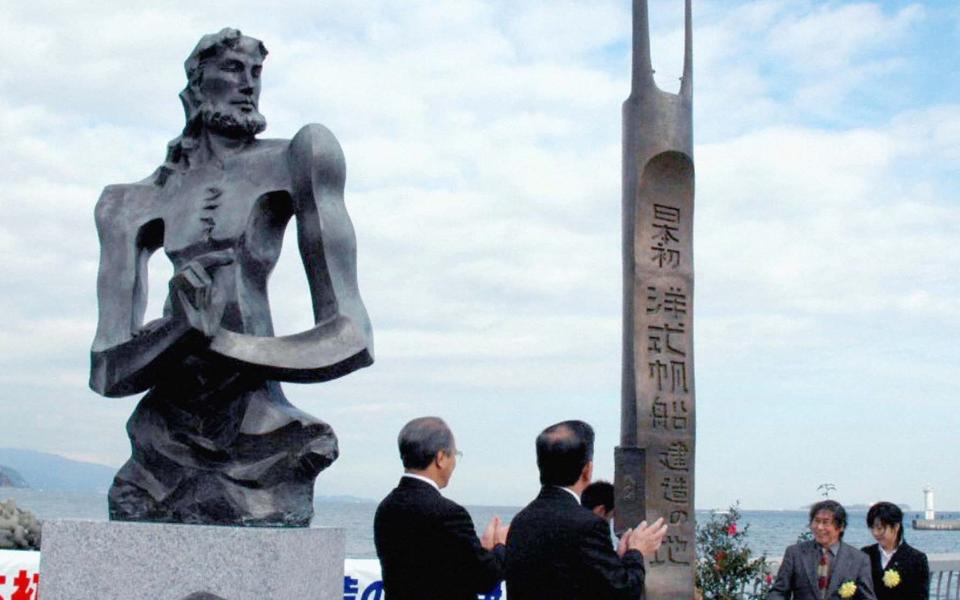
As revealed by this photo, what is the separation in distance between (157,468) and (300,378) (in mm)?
648

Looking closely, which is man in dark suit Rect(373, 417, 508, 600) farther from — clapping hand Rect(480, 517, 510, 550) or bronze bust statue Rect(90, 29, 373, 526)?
bronze bust statue Rect(90, 29, 373, 526)

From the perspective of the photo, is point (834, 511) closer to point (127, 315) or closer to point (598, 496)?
point (598, 496)

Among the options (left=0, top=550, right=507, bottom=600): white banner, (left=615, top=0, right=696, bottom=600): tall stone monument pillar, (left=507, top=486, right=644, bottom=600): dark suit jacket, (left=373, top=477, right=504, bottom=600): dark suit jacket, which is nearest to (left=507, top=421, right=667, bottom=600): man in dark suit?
(left=507, top=486, right=644, bottom=600): dark suit jacket

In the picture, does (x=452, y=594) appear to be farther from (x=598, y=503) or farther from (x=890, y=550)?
(x=890, y=550)

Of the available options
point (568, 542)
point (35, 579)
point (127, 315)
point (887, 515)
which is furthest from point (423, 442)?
point (35, 579)

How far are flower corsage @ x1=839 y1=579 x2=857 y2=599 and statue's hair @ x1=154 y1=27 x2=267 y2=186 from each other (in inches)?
141

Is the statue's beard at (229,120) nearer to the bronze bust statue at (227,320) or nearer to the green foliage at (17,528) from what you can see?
the bronze bust statue at (227,320)

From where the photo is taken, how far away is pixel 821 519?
19.0ft

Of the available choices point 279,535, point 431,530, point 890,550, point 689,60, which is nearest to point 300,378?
point 279,535

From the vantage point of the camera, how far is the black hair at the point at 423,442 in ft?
12.7

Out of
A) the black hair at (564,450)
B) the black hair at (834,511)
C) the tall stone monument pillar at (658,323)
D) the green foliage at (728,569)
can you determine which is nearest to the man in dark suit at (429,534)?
the black hair at (564,450)

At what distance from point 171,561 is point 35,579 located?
11.8ft

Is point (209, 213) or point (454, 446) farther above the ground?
point (209, 213)

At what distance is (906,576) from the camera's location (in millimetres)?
6383
